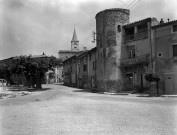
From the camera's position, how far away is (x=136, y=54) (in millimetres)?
31453

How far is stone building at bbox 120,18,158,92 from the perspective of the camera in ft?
96.1

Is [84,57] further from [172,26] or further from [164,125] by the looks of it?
[164,125]

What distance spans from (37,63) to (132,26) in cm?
1672

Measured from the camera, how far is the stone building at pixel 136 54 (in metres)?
29.3

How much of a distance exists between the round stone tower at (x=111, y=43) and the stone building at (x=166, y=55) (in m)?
6.03

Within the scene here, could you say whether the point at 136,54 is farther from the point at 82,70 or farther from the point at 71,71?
the point at 71,71

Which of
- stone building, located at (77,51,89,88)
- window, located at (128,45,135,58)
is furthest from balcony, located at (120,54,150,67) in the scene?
stone building, located at (77,51,89,88)

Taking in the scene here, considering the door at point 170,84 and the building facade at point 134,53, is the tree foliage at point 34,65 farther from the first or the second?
the door at point 170,84

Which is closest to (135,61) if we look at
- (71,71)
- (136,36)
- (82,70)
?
(136,36)

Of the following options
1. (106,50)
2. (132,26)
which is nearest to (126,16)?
(132,26)

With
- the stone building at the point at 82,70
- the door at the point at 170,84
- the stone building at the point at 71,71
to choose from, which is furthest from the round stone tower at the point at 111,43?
the stone building at the point at 71,71

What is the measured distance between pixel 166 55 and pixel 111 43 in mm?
8691

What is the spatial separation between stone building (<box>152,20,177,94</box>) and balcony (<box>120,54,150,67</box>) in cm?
117

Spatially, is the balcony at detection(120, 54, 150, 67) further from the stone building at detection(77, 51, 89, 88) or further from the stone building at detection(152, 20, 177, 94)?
the stone building at detection(77, 51, 89, 88)
